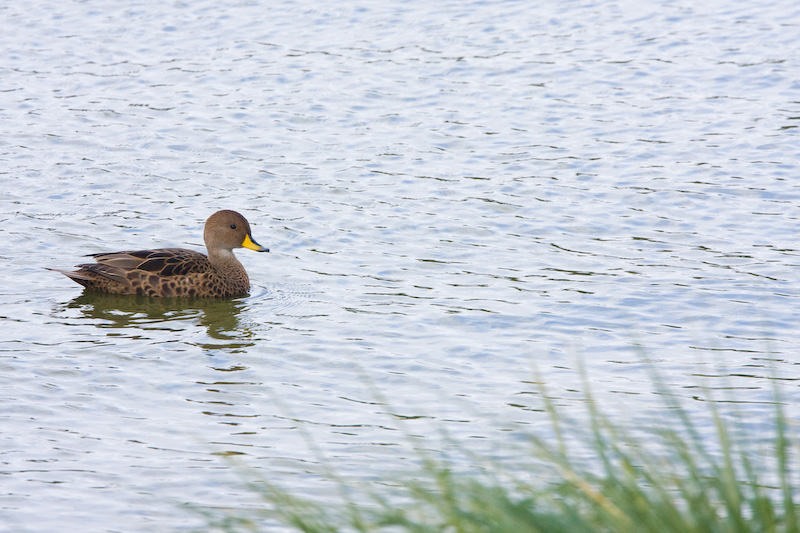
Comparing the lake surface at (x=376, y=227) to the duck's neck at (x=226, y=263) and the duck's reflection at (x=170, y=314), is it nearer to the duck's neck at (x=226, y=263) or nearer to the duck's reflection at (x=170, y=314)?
the duck's reflection at (x=170, y=314)

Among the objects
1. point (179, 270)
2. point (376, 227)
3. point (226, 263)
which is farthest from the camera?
point (376, 227)

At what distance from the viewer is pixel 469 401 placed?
7.00 metres

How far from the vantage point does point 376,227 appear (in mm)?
10812

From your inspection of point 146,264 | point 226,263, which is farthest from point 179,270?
point 226,263

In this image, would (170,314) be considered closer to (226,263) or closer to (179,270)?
(179,270)

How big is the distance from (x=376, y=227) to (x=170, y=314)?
8.01 feet

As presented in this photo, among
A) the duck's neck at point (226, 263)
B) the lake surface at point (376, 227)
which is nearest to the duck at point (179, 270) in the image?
the duck's neck at point (226, 263)

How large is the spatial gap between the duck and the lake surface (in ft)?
0.64

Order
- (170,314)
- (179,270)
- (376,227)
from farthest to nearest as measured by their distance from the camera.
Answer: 1. (376,227)
2. (179,270)
3. (170,314)

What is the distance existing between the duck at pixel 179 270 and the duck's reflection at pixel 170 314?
78mm

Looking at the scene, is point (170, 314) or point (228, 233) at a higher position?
point (228, 233)

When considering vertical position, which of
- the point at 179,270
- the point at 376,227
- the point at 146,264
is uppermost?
the point at 146,264

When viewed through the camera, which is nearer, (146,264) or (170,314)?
(170,314)

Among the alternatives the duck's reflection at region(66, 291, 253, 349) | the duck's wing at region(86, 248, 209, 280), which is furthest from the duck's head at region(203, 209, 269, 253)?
the duck's reflection at region(66, 291, 253, 349)
